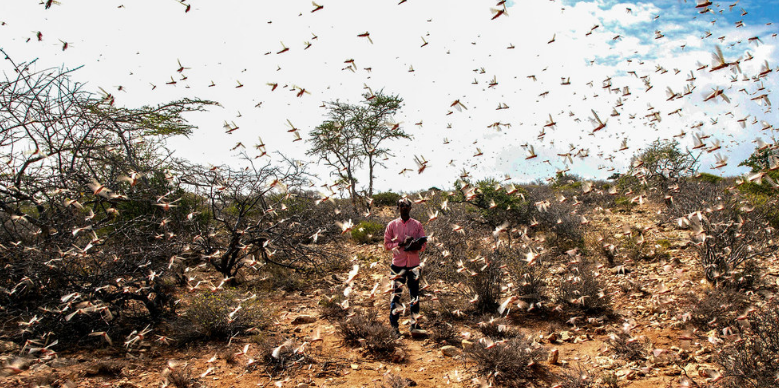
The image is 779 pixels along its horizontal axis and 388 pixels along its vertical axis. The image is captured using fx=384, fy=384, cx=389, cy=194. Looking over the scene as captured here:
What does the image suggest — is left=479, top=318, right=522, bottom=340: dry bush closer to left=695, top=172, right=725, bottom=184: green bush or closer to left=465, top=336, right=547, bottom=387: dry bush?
left=465, top=336, right=547, bottom=387: dry bush

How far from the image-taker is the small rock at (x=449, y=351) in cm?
471

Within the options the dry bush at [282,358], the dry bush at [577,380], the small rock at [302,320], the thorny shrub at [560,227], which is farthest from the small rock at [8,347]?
the thorny shrub at [560,227]

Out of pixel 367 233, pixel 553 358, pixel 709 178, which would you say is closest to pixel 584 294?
pixel 553 358

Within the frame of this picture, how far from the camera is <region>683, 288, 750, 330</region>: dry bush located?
4.81 metres

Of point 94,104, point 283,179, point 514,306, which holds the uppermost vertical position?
point 94,104

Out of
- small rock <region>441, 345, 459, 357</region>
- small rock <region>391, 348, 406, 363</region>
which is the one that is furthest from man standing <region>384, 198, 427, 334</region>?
small rock <region>441, 345, 459, 357</region>

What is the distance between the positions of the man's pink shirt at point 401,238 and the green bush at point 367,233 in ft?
21.0

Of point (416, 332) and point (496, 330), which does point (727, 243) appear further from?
point (416, 332)

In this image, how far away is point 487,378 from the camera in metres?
3.91

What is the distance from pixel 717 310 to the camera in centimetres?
494

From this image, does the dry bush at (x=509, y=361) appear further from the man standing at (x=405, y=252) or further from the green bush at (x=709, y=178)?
the green bush at (x=709, y=178)

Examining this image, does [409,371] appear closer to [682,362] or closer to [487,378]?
[487,378]

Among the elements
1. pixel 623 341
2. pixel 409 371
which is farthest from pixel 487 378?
pixel 623 341

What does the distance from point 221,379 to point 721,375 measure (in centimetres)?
489
